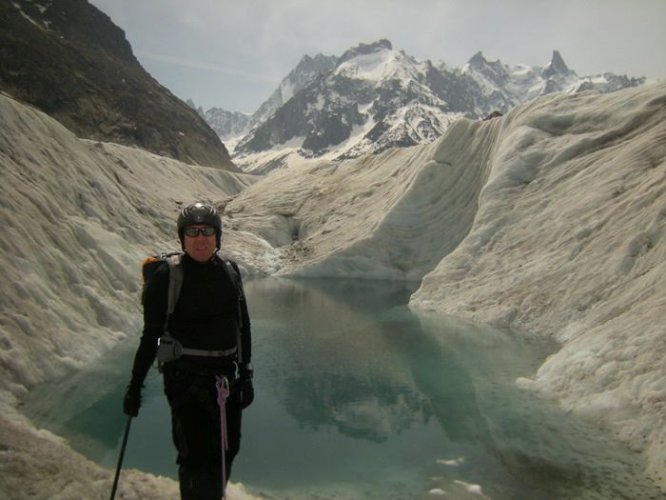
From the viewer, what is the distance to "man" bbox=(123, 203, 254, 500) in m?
5.55

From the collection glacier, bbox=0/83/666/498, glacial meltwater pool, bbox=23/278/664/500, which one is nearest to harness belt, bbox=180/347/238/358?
glacier, bbox=0/83/666/498

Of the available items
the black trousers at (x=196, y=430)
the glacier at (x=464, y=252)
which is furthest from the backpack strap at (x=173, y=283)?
the glacier at (x=464, y=252)

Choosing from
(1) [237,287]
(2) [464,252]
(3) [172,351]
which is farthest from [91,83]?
(3) [172,351]

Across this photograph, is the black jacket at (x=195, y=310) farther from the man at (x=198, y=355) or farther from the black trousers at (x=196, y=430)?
the black trousers at (x=196, y=430)

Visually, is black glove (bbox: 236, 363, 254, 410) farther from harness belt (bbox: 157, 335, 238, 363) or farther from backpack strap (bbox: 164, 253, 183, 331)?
backpack strap (bbox: 164, 253, 183, 331)

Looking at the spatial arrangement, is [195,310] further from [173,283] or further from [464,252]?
[464,252]

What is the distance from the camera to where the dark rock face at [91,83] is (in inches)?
3233

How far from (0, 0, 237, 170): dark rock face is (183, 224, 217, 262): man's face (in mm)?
84290

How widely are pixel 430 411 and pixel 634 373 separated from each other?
14.4 feet

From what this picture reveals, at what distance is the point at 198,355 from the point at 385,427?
24.1 feet

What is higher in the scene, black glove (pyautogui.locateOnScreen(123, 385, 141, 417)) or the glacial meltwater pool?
A: the glacial meltwater pool

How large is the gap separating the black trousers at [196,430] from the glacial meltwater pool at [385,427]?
3.61 m

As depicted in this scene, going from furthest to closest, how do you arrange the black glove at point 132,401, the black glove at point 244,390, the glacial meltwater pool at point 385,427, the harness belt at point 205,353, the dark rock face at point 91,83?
the dark rock face at point 91,83 < the glacial meltwater pool at point 385,427 < the black glove at point 244,390 < the harness belt at point 205,353 < the black glove at point 132,401

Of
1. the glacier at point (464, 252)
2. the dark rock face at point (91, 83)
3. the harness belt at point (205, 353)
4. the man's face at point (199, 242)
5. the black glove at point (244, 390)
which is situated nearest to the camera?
the harness belt at point (205, 353)
